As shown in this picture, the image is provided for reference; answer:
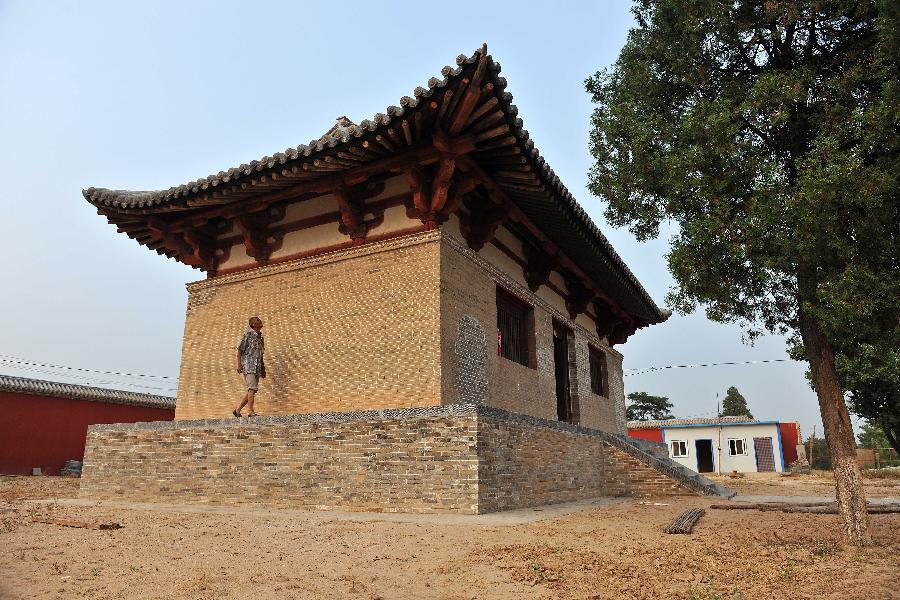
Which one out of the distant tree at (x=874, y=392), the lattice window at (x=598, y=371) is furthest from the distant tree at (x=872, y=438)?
the lattice window at (x=598, y=371)

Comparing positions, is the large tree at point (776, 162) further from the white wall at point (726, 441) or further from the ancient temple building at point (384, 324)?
the white wall at point (726, 441)

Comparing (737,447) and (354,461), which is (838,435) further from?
(737,447)

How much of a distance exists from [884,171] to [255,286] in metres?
7.56

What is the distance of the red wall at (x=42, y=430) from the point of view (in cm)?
1576

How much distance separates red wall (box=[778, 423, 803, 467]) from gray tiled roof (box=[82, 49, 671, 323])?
80.5ft

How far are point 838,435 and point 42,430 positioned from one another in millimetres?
19283

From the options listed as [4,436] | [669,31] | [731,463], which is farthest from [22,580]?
[731,463]

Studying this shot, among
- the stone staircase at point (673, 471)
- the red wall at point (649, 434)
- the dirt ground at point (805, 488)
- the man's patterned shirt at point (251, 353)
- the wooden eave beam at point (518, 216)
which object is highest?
the wooden eave beam at point (518, 216)

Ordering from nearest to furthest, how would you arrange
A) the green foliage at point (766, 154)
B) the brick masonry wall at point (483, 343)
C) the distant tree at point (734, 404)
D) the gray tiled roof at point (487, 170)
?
the green foliage at point (766, 154) → the gray tiled roof at point (487, 170) → the brick masonry wall at point (483, 343) → the distant tree at point (734, 404)

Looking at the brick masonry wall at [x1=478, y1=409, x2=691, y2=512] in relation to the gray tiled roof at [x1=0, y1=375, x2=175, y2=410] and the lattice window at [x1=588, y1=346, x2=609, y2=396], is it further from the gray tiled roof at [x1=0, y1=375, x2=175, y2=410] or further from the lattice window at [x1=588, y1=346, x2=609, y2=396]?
the gray tiled roof at [x1=0, y1=375, x2=175, y2=410]

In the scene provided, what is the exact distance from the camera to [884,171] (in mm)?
4441

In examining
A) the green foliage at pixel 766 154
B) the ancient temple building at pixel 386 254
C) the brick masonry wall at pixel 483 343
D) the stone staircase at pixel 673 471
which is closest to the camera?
the green foliage at pixel 766 154

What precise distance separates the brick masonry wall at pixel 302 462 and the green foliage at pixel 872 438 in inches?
1652

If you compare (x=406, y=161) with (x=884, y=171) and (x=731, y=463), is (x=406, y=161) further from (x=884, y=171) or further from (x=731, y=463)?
(x=731, y=463)
